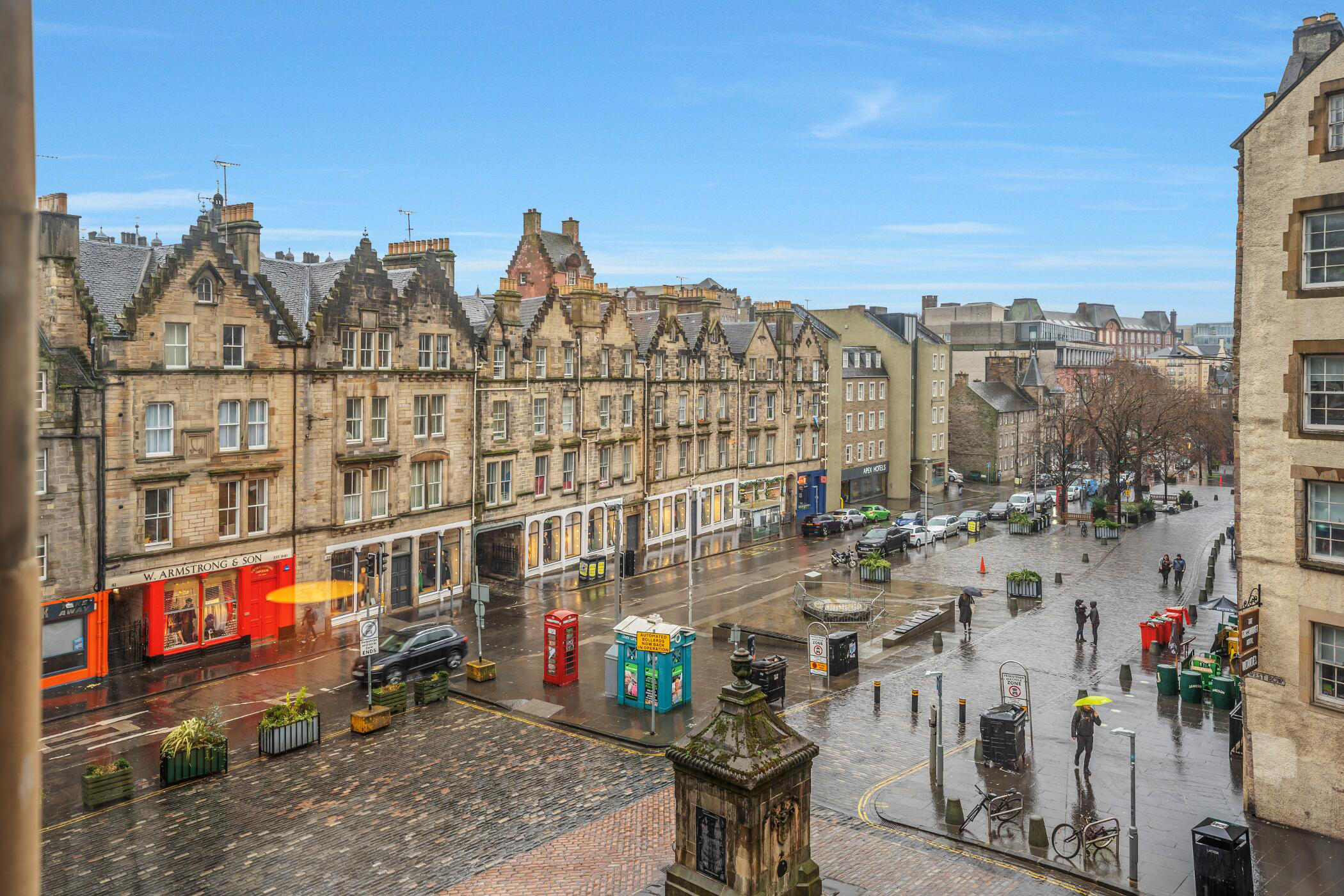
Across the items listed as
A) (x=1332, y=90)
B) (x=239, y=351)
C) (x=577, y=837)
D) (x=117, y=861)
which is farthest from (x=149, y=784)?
(x=1332, y=90)

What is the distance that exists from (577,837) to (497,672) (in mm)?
12062

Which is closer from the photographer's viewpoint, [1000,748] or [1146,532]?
[1000,748]

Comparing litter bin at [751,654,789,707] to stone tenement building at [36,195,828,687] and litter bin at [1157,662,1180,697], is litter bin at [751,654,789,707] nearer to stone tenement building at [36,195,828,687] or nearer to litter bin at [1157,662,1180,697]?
litter bin at [1157,662,1180,697]

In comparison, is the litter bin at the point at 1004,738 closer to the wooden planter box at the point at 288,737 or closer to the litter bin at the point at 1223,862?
the litter bin at the point at 1223,862

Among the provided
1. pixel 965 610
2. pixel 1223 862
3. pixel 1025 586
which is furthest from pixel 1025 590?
pixel 1223 862

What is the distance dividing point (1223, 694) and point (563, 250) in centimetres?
5249

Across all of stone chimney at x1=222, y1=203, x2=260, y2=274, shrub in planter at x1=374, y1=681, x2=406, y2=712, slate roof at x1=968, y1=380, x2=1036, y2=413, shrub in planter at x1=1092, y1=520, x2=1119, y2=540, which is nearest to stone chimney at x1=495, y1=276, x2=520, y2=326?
stone chimney at x1=222, y1=203, x2=260, y2=274

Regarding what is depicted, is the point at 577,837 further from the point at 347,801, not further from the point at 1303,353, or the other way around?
the point at 1303,353

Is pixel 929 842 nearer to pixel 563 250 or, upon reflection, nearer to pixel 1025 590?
pixel 1025 590

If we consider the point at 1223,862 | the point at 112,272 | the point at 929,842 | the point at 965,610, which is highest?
the point at 112,272

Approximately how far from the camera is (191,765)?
21.5 metres

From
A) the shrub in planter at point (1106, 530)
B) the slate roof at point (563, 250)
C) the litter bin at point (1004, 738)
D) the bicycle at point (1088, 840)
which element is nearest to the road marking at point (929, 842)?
the bicycle at point (1088, 840)

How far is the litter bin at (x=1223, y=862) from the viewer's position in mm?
15609

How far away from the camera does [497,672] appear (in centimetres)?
3017
